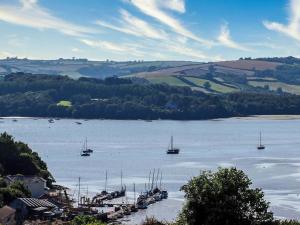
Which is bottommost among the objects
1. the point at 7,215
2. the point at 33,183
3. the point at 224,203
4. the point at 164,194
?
the point at 164,194

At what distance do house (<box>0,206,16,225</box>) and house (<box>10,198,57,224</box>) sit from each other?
0.51 m

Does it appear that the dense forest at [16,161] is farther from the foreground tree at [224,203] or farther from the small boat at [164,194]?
the foreground tree at [224,203]

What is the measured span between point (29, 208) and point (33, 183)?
29.3 ft

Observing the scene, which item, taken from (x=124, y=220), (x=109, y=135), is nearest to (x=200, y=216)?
(x=124, y=220)

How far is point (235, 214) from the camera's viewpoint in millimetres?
23531

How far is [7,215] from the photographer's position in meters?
48.8

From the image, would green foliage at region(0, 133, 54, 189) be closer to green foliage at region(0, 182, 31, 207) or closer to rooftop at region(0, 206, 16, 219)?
green foliage at region(0, 182, 31, 207)

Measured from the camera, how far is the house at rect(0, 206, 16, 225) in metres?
47.4

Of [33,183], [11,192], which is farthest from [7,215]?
[33,183]

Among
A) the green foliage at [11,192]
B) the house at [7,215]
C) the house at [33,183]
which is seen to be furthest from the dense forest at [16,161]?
the house at [7,215]

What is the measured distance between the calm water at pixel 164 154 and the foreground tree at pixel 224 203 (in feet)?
104

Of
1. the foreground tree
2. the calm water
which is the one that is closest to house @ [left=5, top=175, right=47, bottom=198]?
the calm water

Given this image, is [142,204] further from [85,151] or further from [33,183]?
[85,151]

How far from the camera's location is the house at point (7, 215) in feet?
155
